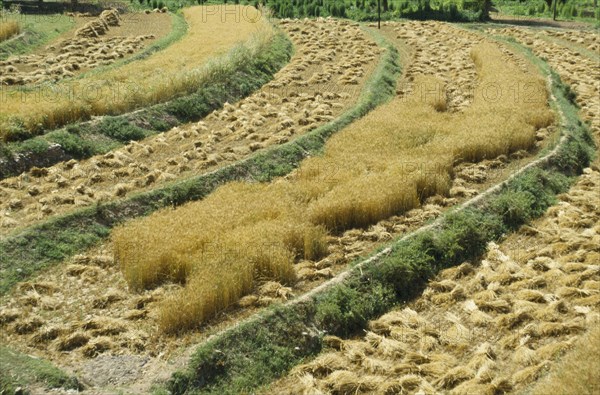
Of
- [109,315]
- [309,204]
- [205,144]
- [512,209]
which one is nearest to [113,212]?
[109,315]

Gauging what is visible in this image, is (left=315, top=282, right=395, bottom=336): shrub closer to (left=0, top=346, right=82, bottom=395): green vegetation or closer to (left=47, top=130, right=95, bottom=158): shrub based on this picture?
(left=0, top=346, right=82, bottom=395): green vegetation

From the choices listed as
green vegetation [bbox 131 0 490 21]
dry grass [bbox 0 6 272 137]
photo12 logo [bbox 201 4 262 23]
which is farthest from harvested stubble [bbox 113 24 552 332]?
green vegetation [bbox 131 0 490 21]

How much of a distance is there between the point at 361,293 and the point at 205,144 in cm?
1088

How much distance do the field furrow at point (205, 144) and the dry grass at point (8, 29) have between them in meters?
Result: 17.4

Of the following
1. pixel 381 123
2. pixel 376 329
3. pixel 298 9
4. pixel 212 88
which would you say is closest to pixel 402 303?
pixel 376 329

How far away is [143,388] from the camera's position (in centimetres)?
1145

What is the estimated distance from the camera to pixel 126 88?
87.9 feet

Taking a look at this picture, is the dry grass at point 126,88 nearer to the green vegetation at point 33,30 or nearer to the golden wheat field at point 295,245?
the golden wheat field at point 295,245

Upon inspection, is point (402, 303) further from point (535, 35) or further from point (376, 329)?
point (535, 35)

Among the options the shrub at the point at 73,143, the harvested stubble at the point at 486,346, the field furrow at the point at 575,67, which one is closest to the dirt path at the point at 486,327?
the harvested stubble at the point at 486,346

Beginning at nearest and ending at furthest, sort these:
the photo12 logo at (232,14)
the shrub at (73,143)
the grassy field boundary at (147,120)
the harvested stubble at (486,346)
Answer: the harvested stubble at (486,346)
the grassy field boundary at (147,120)
the shrub at (73,143)
the photo12 logo at (232,14)

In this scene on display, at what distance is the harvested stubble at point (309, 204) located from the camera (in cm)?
1480

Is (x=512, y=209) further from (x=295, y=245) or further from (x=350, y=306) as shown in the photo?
(x=350, y=306)

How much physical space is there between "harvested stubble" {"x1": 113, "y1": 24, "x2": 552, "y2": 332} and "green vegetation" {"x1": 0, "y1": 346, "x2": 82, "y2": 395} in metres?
2.29
